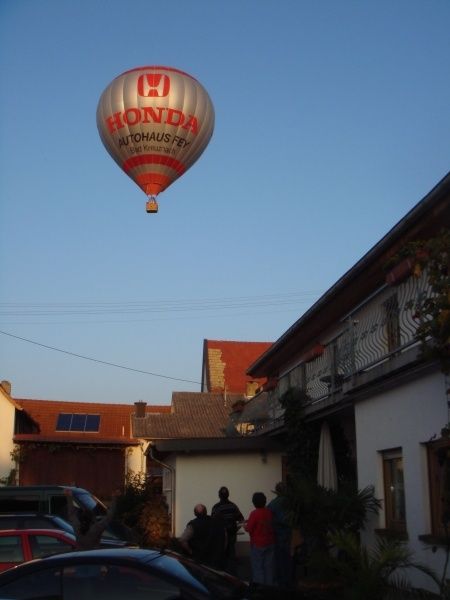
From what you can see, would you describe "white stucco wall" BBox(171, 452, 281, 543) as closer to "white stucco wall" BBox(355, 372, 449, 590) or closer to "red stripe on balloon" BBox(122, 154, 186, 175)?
"red stripe on balloon" BBox(122, 154, 186, 175)

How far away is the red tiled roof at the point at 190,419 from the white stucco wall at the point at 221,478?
4.03m

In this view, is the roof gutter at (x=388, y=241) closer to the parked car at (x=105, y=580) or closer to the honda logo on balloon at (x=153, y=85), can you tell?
the parked car at (x=105, y=580)

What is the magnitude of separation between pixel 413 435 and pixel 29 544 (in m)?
5.19

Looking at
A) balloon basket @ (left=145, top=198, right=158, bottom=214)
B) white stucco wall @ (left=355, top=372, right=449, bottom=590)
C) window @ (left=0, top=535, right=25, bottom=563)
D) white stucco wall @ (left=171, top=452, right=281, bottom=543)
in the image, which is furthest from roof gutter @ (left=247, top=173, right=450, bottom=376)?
window @ (left=0, top=535, right=25, bottom=563)

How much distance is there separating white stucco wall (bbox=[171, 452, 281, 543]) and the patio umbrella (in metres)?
6.40

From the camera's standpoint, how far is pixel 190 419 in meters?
31.4

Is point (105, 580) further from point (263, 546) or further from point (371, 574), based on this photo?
point (263, 546)

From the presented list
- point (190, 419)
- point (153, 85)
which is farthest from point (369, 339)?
point (190, 419)

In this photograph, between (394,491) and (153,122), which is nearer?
(394,491)

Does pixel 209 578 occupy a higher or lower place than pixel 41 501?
lower

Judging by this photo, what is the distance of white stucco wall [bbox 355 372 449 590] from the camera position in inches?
392

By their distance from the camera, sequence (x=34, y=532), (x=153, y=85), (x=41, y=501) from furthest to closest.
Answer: (x=153, y=85), (x=41, y=501), (x=34, y=532)

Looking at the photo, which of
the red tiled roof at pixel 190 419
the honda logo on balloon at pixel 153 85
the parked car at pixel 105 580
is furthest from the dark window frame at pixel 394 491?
the red tiled roof at pixel 190 419

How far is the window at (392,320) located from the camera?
39.0ft
